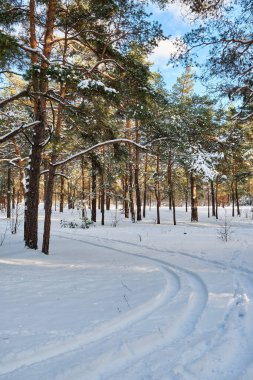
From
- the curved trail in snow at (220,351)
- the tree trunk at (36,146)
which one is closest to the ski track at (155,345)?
the curved trail in snow at (220,351)

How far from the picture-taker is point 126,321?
4.26m

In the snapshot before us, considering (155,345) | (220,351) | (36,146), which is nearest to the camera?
(220,351)

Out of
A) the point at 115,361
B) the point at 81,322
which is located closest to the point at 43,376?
the point at 115,361

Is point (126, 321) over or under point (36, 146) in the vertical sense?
under

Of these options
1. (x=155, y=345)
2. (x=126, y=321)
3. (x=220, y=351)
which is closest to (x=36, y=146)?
(x=126, y=321)

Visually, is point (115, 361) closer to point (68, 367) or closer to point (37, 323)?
point (68, 367)

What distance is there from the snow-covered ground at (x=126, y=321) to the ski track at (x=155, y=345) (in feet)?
0.03

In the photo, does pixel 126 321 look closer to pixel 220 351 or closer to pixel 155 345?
pixel 155 345

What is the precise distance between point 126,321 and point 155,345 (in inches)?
32.0

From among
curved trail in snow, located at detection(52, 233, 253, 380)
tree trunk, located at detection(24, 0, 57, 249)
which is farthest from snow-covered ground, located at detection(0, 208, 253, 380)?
tree trunk, located at detection(24, 0, 57, 249)

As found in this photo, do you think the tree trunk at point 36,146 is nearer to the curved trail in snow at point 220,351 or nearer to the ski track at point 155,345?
the ski track at point 155,345

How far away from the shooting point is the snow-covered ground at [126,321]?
3078 mm

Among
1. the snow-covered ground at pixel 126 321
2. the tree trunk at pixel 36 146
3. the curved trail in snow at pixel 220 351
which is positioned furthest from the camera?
the tree trunk at pixel 36 146

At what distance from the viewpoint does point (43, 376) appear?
295 centimetres
